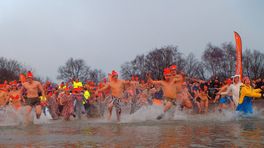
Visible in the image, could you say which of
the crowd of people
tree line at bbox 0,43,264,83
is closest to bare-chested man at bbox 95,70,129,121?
the crowd of people

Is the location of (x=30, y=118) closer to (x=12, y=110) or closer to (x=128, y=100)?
(x=12, y=110)

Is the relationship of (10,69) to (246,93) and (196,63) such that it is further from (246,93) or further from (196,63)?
(246,93)

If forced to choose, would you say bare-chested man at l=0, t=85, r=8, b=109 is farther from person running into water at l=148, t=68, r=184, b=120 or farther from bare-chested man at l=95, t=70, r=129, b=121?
person running into water at l=148, t=68, r=184, b=120

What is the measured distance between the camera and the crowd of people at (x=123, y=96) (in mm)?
14250

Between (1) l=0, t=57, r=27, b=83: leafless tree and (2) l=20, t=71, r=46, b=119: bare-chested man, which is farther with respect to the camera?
(1) l=0, t=57, r=27, b=83: leafless tree

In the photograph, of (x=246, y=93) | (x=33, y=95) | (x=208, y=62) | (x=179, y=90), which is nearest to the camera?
(x=246, y=93)

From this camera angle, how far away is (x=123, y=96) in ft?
52.0

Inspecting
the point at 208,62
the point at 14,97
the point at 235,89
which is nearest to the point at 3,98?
the point at 14,97

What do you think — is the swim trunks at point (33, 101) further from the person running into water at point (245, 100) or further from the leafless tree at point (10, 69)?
the leafless tree at point (10, 69)

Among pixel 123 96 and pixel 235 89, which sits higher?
pixel 235 89

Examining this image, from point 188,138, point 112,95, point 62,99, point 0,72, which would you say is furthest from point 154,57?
point 188,138

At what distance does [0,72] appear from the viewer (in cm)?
8069

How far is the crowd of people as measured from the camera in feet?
46.8

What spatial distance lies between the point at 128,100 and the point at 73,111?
7.96ft
